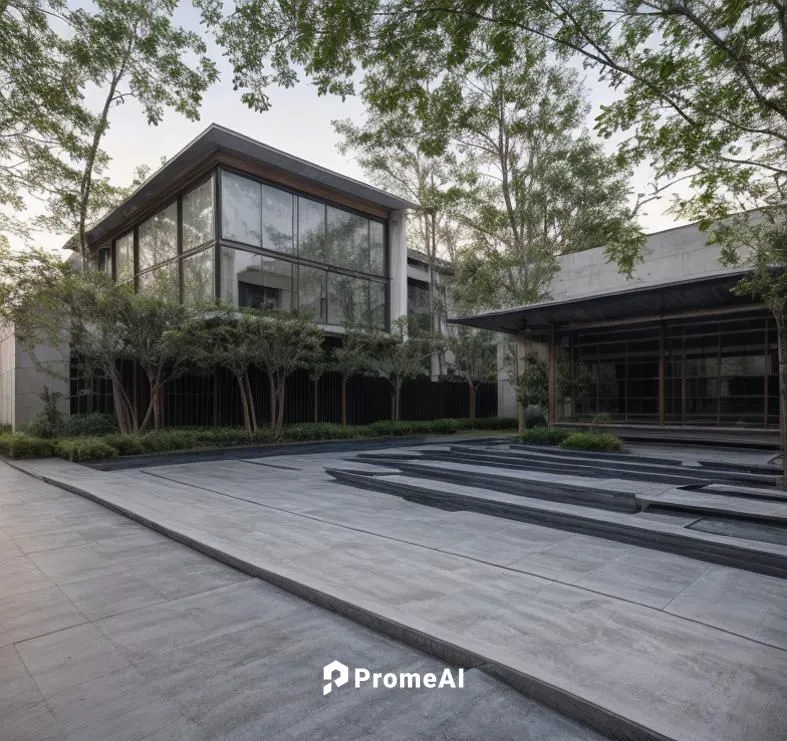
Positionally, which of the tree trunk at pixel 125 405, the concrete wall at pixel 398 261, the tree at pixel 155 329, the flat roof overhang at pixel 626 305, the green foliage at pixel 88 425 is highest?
the concrete wall at pixel 398 261

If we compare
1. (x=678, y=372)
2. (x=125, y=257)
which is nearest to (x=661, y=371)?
(x=678, y=372)

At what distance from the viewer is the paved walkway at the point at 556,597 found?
2744mm

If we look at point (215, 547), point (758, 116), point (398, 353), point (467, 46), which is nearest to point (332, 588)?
point (215, 547)

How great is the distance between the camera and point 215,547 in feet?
17.2

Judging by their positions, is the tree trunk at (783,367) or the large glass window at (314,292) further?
the large glass window at (314,292)

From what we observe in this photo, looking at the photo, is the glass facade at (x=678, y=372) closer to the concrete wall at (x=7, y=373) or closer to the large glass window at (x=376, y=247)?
the large glass window at (x=376, y=247)

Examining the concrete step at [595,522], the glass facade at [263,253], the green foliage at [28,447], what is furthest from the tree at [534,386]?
the green foliage at [28,447]

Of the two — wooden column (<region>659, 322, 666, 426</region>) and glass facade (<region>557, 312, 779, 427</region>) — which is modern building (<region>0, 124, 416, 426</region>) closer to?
glass facade (<region>557, 312, 779, 427</region>)

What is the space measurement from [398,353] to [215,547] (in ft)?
46.0

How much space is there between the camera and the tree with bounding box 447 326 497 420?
2159 cm

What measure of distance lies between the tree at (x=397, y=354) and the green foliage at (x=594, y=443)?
26.9ft

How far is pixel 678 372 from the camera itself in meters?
14.7

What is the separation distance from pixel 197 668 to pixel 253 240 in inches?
597

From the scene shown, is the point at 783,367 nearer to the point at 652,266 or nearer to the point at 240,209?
the point at 652,266
